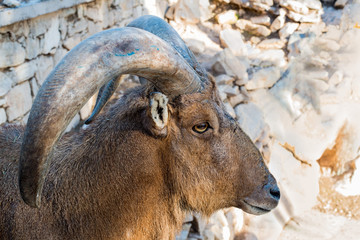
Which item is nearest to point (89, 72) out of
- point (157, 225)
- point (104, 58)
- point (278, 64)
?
point (104, 58)

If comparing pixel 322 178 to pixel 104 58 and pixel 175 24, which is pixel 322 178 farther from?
pixel 104 58

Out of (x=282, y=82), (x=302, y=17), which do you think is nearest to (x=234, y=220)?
(x=282, y=82)

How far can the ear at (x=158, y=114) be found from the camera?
90.9 inches

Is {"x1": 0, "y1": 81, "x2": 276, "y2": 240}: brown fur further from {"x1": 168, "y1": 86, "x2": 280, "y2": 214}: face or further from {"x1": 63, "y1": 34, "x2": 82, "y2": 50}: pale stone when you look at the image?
{"x1": 63, "y1": 34, "x2": 82, "y2": 50}: pale stone


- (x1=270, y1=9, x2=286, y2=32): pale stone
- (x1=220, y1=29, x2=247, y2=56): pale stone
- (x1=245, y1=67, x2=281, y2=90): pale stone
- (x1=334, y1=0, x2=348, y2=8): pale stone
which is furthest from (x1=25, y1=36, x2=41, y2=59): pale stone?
(x1=334, y1=0, x2=348, y2=8): pale stone

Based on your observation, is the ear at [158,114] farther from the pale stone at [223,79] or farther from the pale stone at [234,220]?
the pale stone at [223,79]

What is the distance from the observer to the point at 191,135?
2.48m

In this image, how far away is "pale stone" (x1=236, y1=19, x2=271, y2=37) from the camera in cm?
923

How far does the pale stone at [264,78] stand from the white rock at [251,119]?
1.57 ft

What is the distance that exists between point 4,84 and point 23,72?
0.36m

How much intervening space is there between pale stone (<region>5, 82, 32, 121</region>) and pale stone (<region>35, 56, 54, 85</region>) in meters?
0.24

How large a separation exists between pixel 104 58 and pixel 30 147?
465mm

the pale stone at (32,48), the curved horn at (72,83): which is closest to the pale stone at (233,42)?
the pale stone at (32,48)

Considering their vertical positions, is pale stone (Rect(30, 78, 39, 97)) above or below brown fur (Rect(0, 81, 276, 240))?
below
